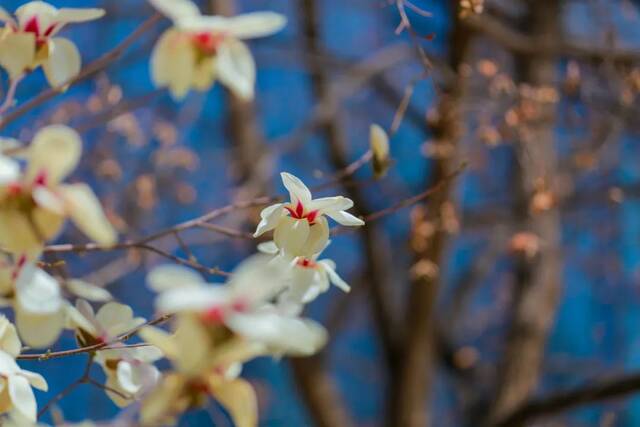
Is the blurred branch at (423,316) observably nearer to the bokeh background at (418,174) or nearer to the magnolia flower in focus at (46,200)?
the bokeh background at (418,174)

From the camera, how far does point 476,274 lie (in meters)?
2.46

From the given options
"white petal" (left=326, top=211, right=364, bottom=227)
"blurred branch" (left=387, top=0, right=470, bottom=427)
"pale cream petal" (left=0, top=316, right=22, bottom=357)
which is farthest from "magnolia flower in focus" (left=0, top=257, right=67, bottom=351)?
"blurred branch" (left=387, top=0, right=470, bottom=427)

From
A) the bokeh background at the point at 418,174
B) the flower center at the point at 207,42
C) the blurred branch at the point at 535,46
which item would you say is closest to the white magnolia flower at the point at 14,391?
the flower center at the point at 207,42

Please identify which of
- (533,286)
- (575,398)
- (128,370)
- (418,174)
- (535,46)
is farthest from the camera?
(418,174)

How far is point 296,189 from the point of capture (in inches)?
21.9

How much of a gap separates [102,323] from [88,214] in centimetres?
23

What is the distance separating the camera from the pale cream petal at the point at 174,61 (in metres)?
0.45

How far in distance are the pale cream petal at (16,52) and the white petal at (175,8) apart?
130mm

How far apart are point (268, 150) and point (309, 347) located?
1.64 metres

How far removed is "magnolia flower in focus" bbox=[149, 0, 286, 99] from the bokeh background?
1.87 ft

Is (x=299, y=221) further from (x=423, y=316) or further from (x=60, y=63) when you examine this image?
(x=423, y=316)

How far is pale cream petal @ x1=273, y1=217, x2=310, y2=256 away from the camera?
54cm

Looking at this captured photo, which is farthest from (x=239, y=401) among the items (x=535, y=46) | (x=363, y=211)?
(x=363, y=211)

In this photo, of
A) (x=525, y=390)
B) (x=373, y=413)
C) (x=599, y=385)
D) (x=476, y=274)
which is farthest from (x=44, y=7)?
(x=373, y=413)
